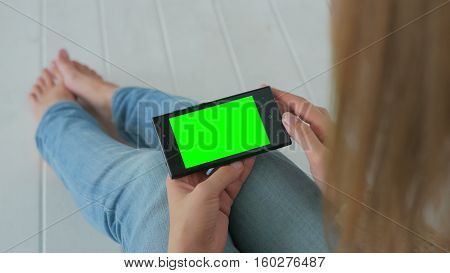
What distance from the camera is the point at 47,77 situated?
70 centimetres

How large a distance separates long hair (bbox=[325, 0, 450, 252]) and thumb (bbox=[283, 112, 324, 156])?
93mm

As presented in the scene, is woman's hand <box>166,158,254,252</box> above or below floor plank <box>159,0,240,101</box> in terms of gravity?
below

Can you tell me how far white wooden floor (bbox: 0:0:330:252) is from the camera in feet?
2.13

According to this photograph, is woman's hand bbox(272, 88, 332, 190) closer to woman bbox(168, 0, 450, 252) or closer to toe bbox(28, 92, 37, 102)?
woman bbox(168, 0, 450, 252)

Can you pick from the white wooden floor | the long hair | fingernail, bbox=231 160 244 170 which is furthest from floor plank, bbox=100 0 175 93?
the long hair

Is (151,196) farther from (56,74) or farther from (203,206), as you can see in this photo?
(56,74)

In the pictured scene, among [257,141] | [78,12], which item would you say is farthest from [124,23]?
[257,141]

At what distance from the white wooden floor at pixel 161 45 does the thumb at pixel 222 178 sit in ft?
0.52

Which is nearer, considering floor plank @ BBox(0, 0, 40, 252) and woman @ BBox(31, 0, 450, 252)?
woman @ BBox(31, 0, 450, 252)

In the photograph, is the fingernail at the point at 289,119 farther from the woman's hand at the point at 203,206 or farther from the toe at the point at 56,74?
the toe at the point at 56,74

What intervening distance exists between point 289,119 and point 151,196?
190 mm

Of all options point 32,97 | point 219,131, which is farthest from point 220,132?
point 32,97
